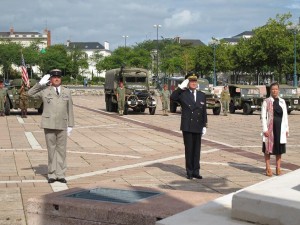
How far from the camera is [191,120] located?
28.9ft

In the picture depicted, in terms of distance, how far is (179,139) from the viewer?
1570cm

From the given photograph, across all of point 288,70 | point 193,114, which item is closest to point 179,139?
point 193,114

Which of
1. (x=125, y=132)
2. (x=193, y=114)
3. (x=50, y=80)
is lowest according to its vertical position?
(x=125, y=132)

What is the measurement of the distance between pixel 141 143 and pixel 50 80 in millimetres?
6352

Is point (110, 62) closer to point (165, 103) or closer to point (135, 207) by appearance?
point (165, 103)

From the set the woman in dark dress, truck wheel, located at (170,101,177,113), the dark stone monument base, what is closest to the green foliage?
truck wheel, located at (170,101,177,113)

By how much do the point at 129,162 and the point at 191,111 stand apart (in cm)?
250

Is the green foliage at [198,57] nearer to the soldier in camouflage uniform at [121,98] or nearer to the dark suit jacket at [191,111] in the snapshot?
the soldier in camouflage uniform at [121,98]

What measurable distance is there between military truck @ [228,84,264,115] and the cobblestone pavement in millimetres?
11189

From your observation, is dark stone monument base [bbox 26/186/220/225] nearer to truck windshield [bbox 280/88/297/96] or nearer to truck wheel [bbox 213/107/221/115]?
truck wheel [bbox 213/107/221/115]

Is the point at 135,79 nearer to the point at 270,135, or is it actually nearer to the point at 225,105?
the point at 225,105

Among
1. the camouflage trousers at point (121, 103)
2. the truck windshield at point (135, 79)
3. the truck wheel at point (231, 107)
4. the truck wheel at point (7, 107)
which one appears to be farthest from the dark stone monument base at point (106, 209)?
the truck wheel at point (231, 107)

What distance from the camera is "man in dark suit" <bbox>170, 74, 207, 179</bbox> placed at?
28.9 feet

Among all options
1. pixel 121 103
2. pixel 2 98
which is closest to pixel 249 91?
pixel 121 103
